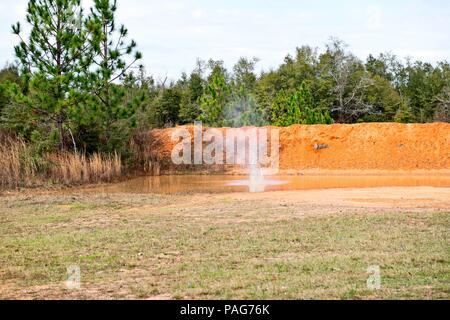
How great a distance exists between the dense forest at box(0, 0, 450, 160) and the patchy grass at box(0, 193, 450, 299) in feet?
30.3

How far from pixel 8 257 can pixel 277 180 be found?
15918 millimetres

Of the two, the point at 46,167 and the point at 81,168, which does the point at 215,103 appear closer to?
the point at 81,168

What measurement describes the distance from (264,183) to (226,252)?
45.9ft

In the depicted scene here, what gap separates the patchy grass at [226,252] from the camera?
269 inches

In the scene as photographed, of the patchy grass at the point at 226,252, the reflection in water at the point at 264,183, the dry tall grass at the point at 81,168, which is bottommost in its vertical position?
the patchy grass at the point at 226,252

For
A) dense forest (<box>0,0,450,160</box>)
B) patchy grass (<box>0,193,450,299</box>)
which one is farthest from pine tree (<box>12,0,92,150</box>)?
patchy grass (<box>0,193,450,299</box>)

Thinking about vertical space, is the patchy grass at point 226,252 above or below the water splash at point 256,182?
below

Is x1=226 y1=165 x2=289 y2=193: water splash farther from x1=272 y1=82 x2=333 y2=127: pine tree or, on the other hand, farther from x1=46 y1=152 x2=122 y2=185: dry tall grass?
x1=272 y1=82 x2=333 y2=127: pine tree

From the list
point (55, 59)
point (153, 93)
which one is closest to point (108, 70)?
point (55, 59)

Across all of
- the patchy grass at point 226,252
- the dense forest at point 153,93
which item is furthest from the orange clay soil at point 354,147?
the patchy grass at point 226,252

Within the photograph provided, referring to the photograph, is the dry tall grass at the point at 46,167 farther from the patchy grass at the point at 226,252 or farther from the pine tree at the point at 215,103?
the pine tree at the point at 215,103

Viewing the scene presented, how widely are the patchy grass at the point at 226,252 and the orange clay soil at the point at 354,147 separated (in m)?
14.8

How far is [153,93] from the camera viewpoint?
152 feet
